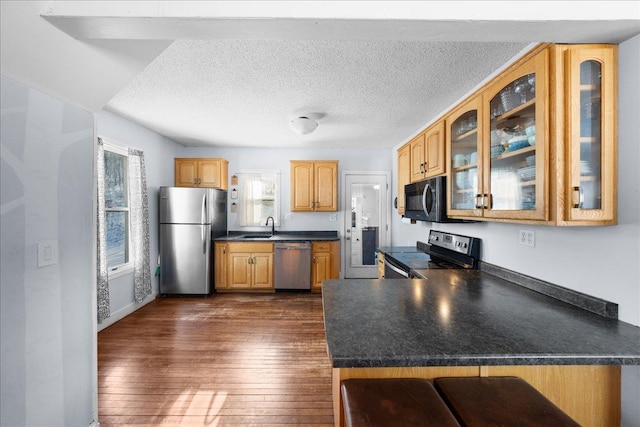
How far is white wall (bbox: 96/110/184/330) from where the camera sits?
9.92 feet

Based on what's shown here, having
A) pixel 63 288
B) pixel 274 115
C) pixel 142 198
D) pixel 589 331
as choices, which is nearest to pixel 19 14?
pixel 63 288

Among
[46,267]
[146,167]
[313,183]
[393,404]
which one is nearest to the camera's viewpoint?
[393,404]

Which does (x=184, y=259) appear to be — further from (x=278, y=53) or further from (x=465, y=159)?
(x=465, y=159)

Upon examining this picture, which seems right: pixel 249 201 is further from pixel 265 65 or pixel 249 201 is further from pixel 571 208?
pixel 571 208

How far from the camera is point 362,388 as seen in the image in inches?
37.0

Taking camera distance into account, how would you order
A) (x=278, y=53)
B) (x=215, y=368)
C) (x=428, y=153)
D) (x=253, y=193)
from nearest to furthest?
(x=278, y=53), (x=215, y=368), (x=428, y=153), (x=253, y=193)

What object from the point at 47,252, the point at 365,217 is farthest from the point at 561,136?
the point at 365,217

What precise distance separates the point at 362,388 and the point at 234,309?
114 inches

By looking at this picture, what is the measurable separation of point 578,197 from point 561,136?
27 centimetres

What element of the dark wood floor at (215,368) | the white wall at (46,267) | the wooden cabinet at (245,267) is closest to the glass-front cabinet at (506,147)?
the dark wood floor at (215,368)

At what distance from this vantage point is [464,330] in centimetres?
104

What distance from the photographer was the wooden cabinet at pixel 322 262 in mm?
4133

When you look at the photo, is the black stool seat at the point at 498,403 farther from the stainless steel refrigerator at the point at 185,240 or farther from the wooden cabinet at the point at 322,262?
the stainless steel refrigerator at the point at 185,240

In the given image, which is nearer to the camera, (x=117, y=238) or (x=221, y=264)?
(x=117, y=238)
